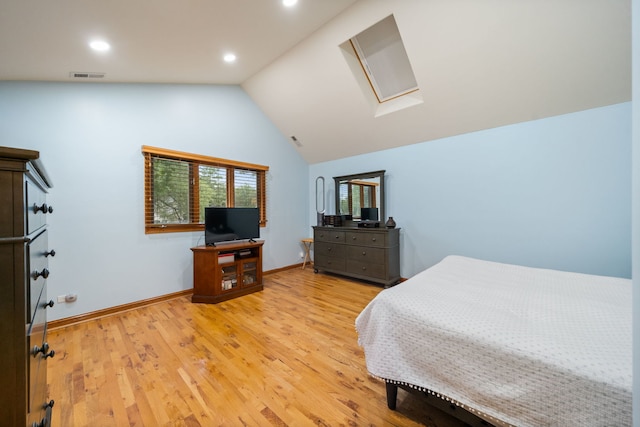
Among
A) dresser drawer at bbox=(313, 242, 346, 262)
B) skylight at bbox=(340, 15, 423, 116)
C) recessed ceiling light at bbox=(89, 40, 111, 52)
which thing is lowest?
dresser drawer at bbox=(313, 242, 346, 262)

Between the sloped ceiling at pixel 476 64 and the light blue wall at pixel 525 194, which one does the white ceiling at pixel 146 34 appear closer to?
the sloped ceiling at pixel 476 64

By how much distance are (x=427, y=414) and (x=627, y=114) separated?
3.27m

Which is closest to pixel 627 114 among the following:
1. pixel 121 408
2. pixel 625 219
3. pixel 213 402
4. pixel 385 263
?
pixel 625 219

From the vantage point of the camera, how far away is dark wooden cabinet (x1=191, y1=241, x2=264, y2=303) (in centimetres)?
→ 308

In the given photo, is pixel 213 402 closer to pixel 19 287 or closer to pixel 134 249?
pixel 19 287

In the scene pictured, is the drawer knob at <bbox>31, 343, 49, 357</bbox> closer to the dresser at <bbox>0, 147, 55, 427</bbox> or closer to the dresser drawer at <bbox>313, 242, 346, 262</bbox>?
the dresser at <bbox>0, 147, 55, 427</bbox>

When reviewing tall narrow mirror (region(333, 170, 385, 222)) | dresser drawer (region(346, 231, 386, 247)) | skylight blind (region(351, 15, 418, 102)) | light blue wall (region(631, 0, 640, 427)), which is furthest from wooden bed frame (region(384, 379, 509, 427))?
skylight blind (region(351, 15, 418, 102))

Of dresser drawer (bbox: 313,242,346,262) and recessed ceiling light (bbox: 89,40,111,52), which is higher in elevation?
recessed ceiling light (bbox: 89,40,111,52)

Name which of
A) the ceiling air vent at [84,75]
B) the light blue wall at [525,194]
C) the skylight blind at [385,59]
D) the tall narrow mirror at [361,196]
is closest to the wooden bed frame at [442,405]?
the light blue wall at [525,194]

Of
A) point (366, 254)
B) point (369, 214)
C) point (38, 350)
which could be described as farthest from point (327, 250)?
point (38, 350)

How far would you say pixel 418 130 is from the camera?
350 centimetres

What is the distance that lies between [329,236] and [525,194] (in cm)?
275

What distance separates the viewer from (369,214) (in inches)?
162

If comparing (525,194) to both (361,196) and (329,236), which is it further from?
(329,236)
